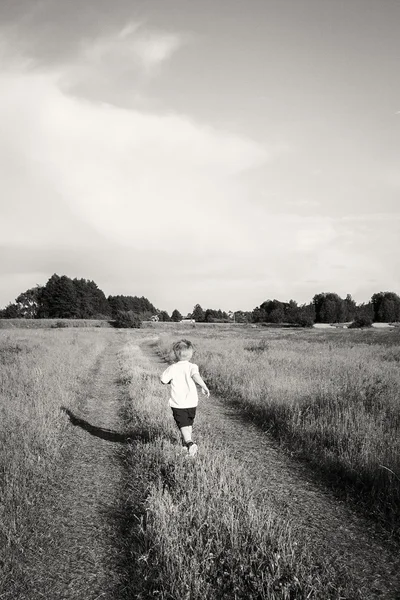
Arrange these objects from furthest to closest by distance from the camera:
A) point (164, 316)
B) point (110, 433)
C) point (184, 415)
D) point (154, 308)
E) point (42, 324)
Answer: point (154, 308) → point (164, 316) → point (42, 324) → point (110, 433) → point (184, 415)

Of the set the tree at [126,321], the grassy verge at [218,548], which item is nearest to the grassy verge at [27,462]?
the grassy verge at [218,548]

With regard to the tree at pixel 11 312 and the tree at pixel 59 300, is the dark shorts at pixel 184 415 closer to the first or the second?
the tree at pixel 59 300

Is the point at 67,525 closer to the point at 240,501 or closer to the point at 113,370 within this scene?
the point at 240,501

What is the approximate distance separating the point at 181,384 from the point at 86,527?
7.88 feet

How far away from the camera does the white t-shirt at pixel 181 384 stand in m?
5.77

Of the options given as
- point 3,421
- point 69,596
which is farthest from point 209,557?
point 3,421

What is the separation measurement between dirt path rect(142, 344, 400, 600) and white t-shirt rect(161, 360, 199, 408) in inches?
63.7

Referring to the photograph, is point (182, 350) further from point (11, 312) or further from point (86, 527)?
point (11, 312)

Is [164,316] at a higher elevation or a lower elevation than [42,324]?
higher

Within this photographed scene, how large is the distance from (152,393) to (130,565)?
24.6ft

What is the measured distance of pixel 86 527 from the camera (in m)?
4.20

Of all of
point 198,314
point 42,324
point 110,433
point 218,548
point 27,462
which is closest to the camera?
point 218,548

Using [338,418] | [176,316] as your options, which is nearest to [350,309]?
[176,316]

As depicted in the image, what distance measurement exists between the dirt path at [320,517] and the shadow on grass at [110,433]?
1312 millimetres
